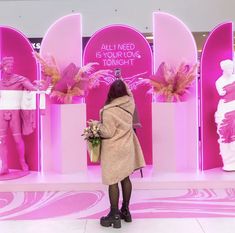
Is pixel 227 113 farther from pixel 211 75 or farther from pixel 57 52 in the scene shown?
pixel 57 52

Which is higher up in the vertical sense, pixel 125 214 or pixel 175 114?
pixel 175 114

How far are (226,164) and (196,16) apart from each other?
14.7 feet

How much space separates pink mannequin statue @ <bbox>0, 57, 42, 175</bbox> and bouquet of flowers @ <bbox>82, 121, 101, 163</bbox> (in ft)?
7.21

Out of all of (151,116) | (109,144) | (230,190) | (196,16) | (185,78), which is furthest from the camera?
(196,16)

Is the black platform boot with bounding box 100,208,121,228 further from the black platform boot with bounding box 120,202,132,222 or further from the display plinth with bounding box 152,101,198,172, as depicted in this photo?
the display plinth with bounding box 152,101,198,172

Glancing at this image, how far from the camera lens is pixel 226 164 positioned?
5.56 metres

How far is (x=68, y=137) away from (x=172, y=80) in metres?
1.64

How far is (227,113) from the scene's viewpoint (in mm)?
5504

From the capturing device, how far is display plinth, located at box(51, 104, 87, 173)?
5555 millimetres

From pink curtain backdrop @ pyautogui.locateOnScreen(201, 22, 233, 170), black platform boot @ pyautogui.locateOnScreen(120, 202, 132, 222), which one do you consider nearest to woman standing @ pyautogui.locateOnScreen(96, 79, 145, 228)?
black platform boot @ pyautogui.locateOnScreen(120, 202, 132, 222)

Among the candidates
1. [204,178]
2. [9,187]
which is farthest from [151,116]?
[9,187]

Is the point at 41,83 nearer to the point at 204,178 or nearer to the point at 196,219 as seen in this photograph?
the point at 204,178

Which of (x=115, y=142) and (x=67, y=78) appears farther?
(x=67, y=78)

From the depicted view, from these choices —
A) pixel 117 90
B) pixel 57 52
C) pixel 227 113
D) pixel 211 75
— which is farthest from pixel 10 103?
pixel 227 113
